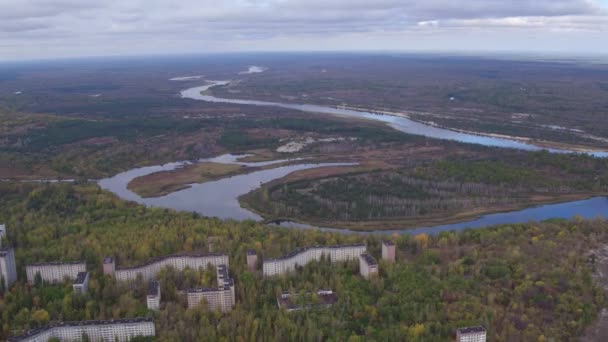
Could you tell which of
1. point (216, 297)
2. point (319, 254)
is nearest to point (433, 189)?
point (319, 254)

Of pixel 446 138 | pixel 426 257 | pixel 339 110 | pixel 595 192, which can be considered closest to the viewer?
pixel 426 257

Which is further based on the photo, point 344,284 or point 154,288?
point 344,284

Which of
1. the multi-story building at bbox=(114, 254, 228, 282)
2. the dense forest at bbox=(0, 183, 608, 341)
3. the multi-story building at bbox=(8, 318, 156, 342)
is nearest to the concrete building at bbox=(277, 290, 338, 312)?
the dense forest at bbox=(0, 183, 608, 341)

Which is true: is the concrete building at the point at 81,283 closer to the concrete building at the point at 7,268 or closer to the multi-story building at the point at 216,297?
the concrete building at the point at 7,268

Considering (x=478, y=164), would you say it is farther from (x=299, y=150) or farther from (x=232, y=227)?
(x=232, y=227)

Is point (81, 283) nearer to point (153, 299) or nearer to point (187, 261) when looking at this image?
point (153, 299)

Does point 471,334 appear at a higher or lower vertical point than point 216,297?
lower

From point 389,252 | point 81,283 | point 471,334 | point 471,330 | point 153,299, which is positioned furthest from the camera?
point 389,252

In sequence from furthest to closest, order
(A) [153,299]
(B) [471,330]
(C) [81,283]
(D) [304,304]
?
1. (C) [81,283]
2. (D) [304,304]
3. (A) [153,299]
4. (B) [471,330]

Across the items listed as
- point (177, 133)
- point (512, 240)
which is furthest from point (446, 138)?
point (512, 240)
